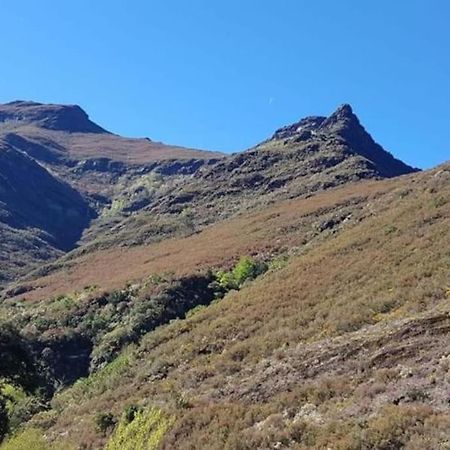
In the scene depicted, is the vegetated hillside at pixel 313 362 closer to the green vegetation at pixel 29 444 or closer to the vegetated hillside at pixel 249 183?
the green vegetation at pixel 29 444

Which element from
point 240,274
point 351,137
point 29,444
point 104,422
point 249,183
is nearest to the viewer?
point 29,444

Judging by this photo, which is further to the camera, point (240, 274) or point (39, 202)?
point (39, 202)

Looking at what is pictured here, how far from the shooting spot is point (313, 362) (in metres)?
19.6

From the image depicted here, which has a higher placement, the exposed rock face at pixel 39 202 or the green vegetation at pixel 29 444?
the exposed rock face at pixel 39 202

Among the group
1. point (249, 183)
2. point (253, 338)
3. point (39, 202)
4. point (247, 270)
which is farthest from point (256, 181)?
point (253, 338)

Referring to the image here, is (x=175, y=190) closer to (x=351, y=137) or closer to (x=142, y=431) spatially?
(x=351, y=137)

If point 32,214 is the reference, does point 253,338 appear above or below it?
above

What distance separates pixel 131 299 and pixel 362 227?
677 inches

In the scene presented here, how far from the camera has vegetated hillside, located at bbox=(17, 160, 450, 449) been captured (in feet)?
47.0

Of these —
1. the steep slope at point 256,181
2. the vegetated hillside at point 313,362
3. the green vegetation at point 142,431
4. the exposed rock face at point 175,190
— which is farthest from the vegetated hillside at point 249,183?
the green vegetation at point 142,431

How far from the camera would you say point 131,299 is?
4516cm

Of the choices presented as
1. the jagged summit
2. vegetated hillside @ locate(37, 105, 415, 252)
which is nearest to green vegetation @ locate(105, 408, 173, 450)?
vegetated hillside @ locate(37, 105, 415, 252)

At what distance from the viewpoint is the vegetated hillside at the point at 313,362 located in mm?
14328

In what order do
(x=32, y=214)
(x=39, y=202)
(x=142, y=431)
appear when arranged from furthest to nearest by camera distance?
(x=39, y=202) → (x=32, y=214) → (x=142, y=431)
